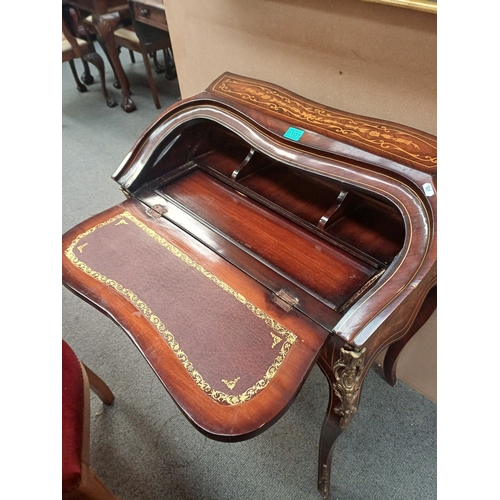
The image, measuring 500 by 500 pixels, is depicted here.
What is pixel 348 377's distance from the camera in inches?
28.3

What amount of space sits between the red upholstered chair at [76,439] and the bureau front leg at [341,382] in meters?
0.53

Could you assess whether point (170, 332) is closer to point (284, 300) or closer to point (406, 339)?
point (284, 300)

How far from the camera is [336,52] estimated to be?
95 centimetres

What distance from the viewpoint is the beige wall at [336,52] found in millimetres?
833

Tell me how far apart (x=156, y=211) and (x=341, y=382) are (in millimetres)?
596

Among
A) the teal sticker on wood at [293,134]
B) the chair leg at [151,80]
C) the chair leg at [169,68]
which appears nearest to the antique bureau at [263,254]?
the teal sticker on wood at [293,134]

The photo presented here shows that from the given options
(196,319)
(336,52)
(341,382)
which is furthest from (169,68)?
(341,382)

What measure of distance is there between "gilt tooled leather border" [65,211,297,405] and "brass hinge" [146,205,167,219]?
0.12 ft

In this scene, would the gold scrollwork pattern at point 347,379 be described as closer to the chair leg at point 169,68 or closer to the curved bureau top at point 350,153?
the curved bureau top at point 350,153

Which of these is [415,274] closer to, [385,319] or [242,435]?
[385,319]

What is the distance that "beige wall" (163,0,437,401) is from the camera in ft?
2.73

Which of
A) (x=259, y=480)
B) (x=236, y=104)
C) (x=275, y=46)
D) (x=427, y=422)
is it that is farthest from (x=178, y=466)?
(x=275, y=46)

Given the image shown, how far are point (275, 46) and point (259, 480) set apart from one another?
1.27m

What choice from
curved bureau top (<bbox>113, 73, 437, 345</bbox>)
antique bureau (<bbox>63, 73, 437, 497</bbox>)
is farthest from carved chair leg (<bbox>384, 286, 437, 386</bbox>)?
curved bureau top (<bbox>113, 73, 437, 345</bbox>)
